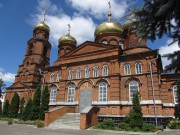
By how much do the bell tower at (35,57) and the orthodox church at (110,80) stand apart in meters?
4.76

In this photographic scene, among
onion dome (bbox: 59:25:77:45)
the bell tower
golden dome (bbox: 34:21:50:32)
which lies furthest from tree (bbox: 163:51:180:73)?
golden dome (bbox: 34:21:50:32)

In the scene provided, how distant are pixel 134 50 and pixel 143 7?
63.8 feet

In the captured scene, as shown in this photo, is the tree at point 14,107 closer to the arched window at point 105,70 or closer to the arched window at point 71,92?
the arched window at point 71,92

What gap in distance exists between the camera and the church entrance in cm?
2133

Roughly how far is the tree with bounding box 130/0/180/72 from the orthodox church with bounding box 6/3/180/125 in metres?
12.1

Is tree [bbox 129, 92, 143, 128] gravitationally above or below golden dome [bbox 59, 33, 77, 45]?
below

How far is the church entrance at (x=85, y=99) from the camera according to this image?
21328mm

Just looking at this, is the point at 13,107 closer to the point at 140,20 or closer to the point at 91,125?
the point at 91,125

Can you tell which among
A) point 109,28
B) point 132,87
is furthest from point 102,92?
point 109,28

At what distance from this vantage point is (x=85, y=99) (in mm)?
21547

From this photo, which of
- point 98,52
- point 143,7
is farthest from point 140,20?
point 98,52

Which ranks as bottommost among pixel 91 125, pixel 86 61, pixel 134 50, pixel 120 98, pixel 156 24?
pixel 91 125

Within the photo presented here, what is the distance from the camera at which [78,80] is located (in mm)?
22844

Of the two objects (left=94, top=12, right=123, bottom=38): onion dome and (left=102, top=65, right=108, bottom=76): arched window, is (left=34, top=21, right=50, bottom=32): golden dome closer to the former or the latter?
(left=94, top=12, right=123, bottom=38): onion dome
